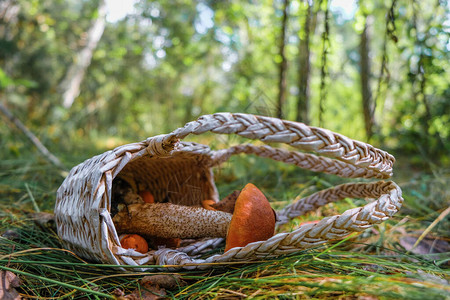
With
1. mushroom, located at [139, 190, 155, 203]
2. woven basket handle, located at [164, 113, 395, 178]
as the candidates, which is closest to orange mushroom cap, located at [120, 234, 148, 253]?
mushroom, located at [139, 190, 155, 203]

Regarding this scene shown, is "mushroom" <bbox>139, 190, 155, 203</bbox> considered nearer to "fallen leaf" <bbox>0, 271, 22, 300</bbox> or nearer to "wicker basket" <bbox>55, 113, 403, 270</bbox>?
"wicker basket" <bbox>55, 113, 403, 270</bbox>

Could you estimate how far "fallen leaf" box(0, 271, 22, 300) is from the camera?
678mm

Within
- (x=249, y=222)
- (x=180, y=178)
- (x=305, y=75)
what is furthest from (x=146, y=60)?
(x=249, y=222)

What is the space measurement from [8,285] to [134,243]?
0.32 m

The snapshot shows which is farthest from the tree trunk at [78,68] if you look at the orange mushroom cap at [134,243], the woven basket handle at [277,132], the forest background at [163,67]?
the woven basket handle at [277,132]

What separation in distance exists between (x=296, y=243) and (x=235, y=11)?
4757mm

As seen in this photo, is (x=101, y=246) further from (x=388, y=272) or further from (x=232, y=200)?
(x=388, y=272)

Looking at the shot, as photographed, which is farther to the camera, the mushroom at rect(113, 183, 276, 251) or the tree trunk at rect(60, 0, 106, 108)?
the tree trunk at rect(60, 0, 106, 108)

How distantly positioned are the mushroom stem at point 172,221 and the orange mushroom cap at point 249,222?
5.0 inches

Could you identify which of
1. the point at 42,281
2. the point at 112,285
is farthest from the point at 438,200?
the point at 42,281

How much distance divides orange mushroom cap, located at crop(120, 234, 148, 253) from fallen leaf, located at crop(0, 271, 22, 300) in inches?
11.0

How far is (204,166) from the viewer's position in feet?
4.11

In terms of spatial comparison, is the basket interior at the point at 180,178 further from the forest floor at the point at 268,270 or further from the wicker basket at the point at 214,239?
the forest floor at the point at 268,270

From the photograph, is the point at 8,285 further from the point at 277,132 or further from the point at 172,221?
the point at 277,132
